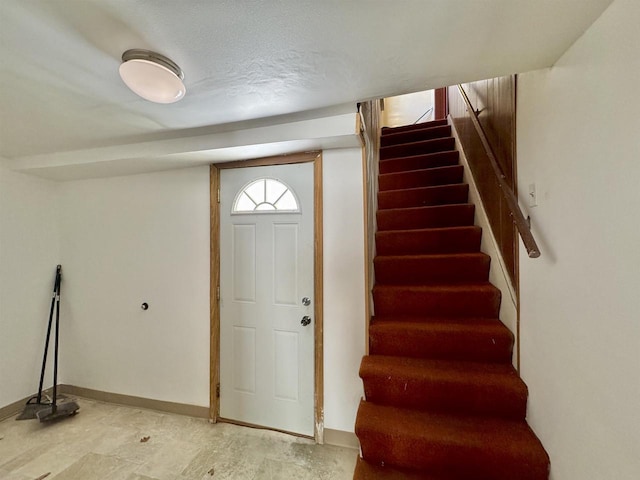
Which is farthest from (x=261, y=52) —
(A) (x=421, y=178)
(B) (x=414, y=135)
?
(B) (x=414, y=135)

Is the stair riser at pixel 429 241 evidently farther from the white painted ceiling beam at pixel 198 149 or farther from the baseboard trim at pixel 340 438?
the baseboard trim at pixel 340 438

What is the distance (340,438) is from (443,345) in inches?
39.5

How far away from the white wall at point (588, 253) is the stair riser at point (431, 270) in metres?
0.67

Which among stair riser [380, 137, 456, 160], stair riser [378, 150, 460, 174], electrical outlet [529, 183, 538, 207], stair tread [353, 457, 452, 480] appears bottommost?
stair tread [353, 457, 452, 480]

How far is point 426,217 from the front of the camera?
2.46 m

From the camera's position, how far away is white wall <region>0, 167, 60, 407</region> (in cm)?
235

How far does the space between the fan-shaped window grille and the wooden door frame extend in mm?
153

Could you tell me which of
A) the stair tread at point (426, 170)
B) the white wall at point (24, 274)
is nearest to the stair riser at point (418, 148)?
the stair tread at point (426, 170)

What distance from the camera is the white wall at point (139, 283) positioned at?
2299 mm

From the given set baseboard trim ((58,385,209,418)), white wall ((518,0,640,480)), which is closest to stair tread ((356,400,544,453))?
white wall ((518,0,640,480))

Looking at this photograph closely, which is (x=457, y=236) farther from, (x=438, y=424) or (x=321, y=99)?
(x=321, y=99)

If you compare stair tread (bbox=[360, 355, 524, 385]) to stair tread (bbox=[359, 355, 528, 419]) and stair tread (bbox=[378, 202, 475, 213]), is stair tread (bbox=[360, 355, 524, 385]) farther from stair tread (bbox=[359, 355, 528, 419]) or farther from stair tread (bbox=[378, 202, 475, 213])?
stair tread (bbox=[378, 202, 475, 213])

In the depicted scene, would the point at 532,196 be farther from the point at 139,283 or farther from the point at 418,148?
the point at 139,283

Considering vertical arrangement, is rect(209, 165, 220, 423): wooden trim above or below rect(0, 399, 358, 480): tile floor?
above
